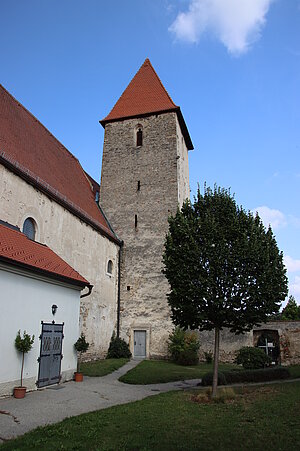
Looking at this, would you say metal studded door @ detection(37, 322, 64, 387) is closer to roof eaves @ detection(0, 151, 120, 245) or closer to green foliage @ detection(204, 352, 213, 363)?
roof eaves @ detection(0, 151, 120, 245)

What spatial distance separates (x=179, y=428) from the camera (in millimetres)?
5852

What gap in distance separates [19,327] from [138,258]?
41.5 ft

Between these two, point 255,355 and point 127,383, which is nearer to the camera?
point 127,383

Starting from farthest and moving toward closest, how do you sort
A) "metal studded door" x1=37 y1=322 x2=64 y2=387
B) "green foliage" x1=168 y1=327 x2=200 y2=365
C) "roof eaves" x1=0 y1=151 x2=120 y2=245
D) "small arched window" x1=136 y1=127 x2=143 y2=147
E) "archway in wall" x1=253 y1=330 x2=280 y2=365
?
1. "small arched window" x1=136 y1=127 x2=143 y2=147
2. "archway in wall" x1=253 y1=330 x2=280 y2=365
3. "green foliage" x1=168 y1=327 x2=200 y2=365
4. "roof eaves" x1=0 y1=151 x2=120 y2=245
5. "metal studded door" x1=37 y1=322 x2=64 y2=387

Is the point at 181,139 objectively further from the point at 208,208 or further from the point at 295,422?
the point at 295,422

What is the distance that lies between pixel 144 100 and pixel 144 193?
7718 millimetres

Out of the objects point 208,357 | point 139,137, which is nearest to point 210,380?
point 208,357

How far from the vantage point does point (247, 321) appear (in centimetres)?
959

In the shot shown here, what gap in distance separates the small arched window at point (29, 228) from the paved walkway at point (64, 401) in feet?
18.3

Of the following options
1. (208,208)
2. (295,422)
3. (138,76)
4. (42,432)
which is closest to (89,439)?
(42,432)

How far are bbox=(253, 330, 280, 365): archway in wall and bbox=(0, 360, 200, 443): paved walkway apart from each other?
28.6ft

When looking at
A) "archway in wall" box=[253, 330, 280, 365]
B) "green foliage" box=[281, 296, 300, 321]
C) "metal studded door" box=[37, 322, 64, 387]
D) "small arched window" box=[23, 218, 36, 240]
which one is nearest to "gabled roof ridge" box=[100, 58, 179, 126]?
"small arched window" box=[23, 218, 36, 240]

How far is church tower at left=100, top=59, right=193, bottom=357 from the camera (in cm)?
2045

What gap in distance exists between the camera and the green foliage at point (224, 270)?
30.6 feet
